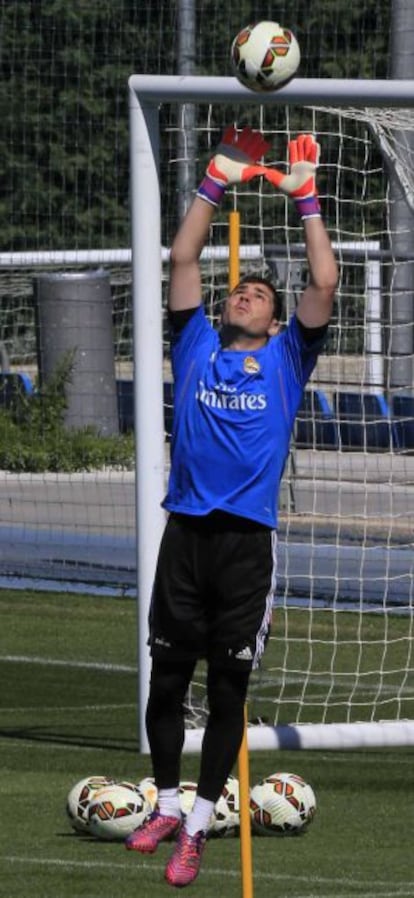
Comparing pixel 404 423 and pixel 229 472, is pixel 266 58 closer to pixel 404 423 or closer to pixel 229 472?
pixel 229 472

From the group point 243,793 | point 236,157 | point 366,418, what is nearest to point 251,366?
point 236,157

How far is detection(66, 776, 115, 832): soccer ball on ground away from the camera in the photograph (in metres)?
8.57

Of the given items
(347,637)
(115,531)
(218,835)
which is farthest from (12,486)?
(218,835)

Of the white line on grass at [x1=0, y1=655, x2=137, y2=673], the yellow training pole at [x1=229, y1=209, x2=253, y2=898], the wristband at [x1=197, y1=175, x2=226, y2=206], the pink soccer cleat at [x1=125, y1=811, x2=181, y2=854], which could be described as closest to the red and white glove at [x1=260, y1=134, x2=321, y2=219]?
the wristband at [x1=197, y1=175, x2=226, y2=206]

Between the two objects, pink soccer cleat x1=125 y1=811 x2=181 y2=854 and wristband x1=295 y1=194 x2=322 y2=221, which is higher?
wristband x1=295 y1=194 x2=322 y2=221

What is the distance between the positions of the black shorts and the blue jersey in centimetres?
7

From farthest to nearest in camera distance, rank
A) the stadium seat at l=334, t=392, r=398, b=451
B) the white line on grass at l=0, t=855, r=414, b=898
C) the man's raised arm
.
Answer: the stadium seat at l=334, t=392, r=398, b=451 → the white line on grass at l=0, t=855, r=414, b=898 → the man's raised arm

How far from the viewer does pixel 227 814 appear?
8672 millimetres

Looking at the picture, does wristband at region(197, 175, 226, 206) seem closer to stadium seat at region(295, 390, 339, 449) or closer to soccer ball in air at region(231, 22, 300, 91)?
soccer ball in air at region(231, 22, 300, 91)

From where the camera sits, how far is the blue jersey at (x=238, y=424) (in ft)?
24.1

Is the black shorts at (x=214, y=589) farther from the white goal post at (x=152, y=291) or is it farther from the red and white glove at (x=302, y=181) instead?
the white goal post at (x=152, y=291)

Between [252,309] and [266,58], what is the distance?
102 centimetres

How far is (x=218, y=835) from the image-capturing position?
877 cm

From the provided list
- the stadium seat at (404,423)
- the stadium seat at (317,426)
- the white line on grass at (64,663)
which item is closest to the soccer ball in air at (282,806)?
the white line on grass at (64,663)
